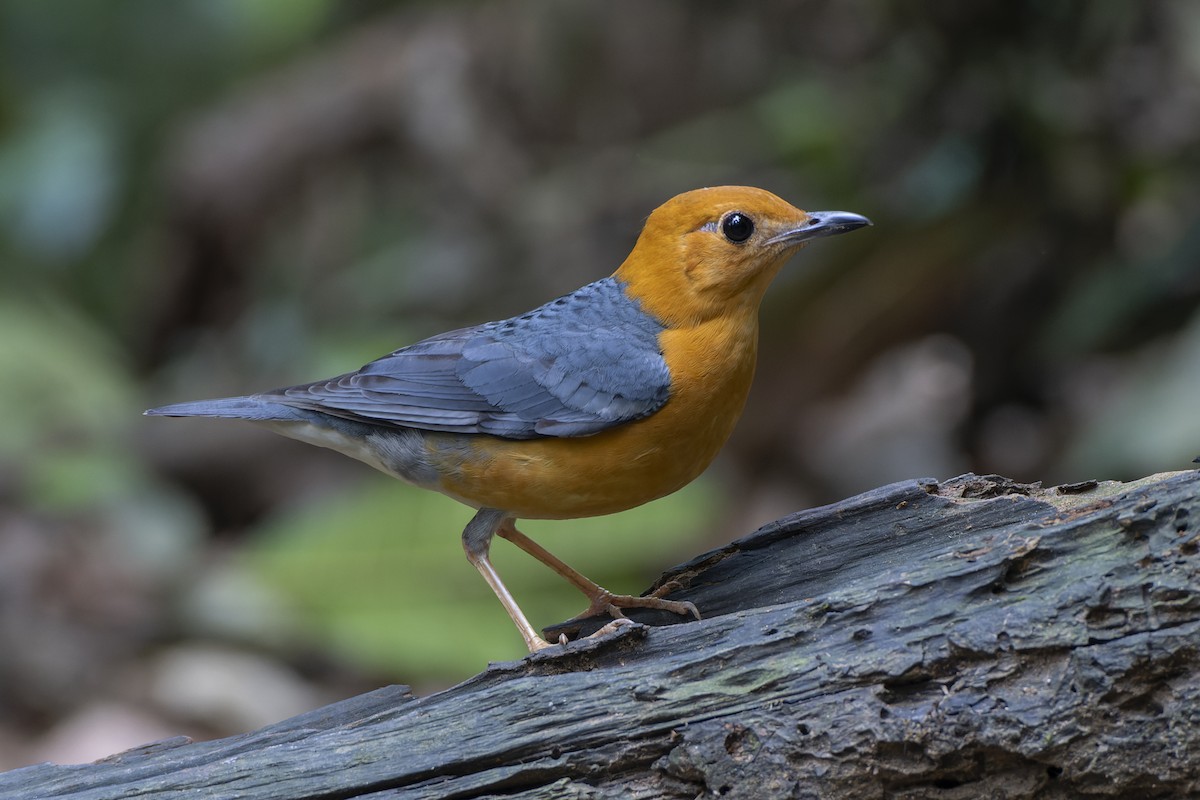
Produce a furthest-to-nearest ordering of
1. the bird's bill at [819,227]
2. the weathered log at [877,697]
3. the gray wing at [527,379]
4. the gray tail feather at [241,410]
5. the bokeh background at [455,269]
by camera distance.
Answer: the bokeh background at [455,269]
the gray tail feather at [241,410]
the bird's bill at [819,227]
the gray wing at [527,379]
the weathered log at [877,697]

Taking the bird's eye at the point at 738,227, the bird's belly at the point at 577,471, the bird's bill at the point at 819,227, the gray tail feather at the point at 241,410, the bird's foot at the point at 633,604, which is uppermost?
the gray tail feather at the point at 241,410

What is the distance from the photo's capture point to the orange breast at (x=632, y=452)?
4926 mm

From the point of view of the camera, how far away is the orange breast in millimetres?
4926

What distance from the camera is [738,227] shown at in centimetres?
521

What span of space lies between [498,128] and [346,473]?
13.1 ft

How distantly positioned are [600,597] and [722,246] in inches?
61.8

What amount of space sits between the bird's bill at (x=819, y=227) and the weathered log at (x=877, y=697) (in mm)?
1210

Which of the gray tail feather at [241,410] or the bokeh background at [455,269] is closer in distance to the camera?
the gray tail feather at [241,410]

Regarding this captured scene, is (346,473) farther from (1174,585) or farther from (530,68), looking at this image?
(1174,585)

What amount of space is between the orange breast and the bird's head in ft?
0.43

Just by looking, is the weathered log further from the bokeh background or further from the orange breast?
the bokeh background

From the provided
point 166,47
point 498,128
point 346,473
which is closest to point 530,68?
point 498,128

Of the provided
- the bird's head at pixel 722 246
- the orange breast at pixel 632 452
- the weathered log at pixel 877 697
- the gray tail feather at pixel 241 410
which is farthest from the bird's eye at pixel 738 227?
the gray tail feather at pixel 241 410

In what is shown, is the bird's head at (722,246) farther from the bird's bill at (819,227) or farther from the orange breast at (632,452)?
the orange breast at (632,452)
